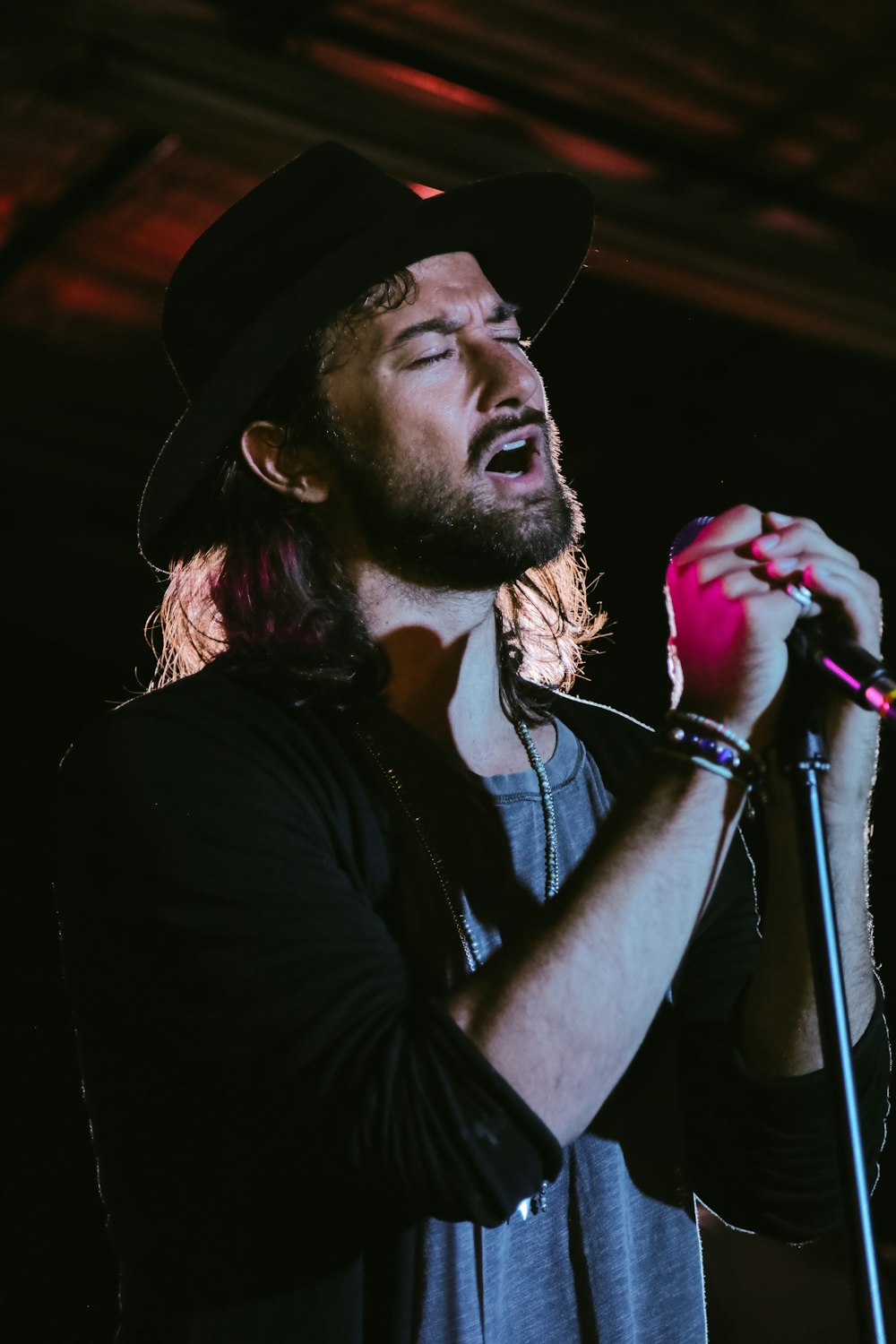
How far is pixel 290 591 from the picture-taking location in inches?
72.1

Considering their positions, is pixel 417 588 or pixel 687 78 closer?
pixel 417 588

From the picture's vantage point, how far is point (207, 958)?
1.25 metres

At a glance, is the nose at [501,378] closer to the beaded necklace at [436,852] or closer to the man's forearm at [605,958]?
the beaded necklace at [436,852]

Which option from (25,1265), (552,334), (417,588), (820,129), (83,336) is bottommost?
(25,1265)

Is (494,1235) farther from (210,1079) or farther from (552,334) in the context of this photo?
(552,334)

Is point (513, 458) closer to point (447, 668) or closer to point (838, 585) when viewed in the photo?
point (447, 668)

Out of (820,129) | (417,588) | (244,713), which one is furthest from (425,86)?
(244,713)

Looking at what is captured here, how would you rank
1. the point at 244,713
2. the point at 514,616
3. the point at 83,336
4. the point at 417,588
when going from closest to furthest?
the point at 244,713, the point at 417,588, the point at 514,616, the point at 83,336

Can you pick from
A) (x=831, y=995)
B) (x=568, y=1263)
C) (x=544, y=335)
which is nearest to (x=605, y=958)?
(x=831, y=995)

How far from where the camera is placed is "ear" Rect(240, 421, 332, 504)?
1.93m

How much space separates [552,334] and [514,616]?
7.49 feet

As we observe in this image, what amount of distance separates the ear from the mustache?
0.85ft

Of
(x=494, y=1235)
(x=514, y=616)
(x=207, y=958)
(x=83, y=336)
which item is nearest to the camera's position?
(x=207, y=958)

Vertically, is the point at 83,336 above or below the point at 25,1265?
above
